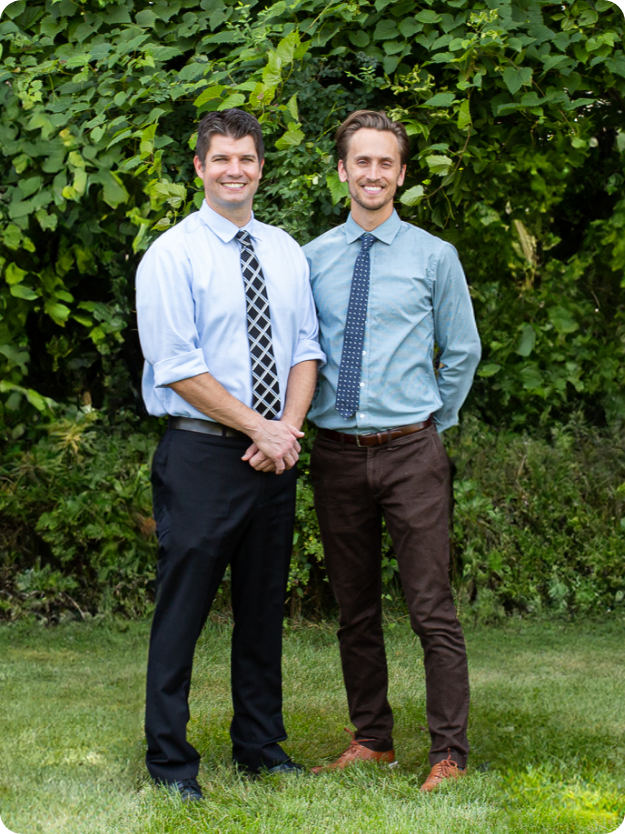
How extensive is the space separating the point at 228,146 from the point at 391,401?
91 cm

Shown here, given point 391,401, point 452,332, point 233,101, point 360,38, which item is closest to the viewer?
point 391,401

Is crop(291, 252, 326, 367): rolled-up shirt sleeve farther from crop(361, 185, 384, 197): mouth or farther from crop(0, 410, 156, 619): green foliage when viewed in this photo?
crop(0, 410, 156, 619): green foliage

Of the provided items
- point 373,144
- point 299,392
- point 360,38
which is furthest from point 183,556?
point 360,38

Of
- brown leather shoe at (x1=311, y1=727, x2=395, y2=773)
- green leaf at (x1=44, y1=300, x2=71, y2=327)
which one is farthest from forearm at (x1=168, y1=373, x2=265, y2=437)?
green leaf at (x1=44, y1=300, x2=71, y2=327)

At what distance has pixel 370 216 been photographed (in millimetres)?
2979

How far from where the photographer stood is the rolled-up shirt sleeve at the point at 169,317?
267 centimetres

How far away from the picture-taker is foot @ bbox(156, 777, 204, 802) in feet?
8.90

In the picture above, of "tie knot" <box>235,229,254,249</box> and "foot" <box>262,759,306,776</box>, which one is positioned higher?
"tie knot" <box>235,229,254,249</box>

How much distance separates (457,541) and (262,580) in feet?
6.72

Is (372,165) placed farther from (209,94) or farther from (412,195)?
(209,94)

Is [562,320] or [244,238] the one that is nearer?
[244,238]

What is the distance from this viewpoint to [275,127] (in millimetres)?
3711

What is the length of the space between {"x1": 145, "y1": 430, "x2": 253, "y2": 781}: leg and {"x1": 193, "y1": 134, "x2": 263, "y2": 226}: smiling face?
0.71 metres

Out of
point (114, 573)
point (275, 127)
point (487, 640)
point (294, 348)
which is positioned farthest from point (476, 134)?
point (114, 573)
